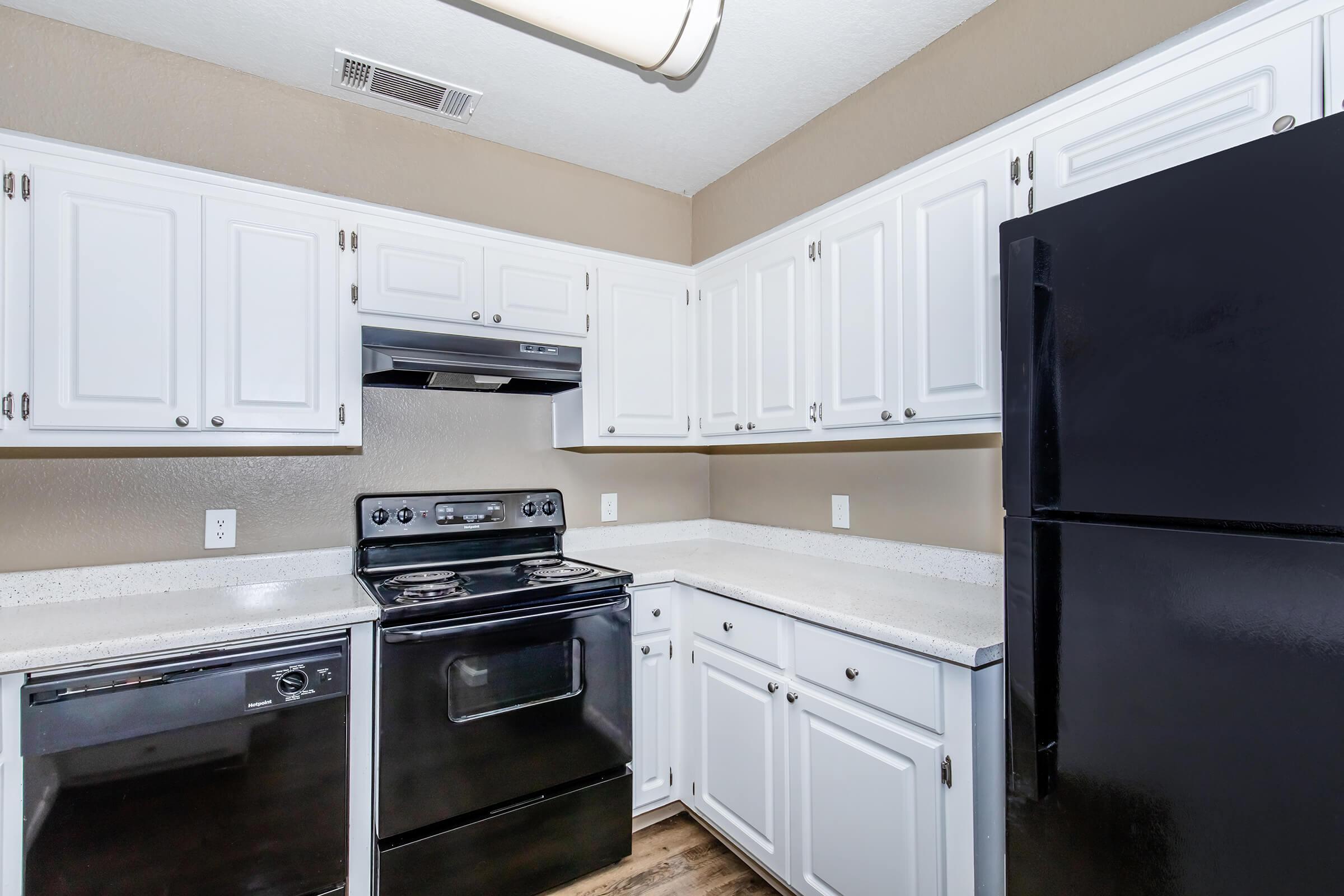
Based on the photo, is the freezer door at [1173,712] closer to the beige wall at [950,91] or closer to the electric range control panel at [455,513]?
the beige wall at [950,91]

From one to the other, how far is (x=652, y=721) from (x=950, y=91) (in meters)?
2.27

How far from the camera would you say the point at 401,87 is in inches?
84.7

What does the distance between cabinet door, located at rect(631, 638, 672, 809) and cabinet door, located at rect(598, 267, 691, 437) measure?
34.2 inches

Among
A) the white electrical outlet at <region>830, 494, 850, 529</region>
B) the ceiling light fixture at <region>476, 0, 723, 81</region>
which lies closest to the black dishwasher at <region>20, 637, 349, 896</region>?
the ceiling light fixture at <region>476, 0, 723, 81</region>

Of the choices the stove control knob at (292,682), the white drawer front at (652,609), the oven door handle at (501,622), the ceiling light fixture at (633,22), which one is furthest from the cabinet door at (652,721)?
the ceiling light fixture at (633,22)

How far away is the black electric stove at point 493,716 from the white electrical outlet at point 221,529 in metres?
0.37

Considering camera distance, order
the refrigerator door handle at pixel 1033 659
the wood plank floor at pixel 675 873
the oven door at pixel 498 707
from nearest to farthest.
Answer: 1. the refrigerator door handle at pixel 1033 659
2. the oven door at pixel 498 707
3. the wood plank floor at pixel 675 873

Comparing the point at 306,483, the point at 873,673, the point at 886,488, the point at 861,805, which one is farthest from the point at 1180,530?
the point at 306,483

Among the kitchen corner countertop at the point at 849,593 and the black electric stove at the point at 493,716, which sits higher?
the kitchen corner countertop at the point at 849,593

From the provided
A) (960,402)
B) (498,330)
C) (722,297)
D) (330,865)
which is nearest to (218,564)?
(330,865)

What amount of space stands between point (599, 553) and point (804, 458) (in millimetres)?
951

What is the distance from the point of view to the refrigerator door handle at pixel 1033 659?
3.40 feet

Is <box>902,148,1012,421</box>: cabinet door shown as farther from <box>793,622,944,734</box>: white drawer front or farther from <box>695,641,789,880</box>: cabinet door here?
<box>695,641,789,880</box>: cabinet door

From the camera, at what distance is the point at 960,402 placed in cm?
169
